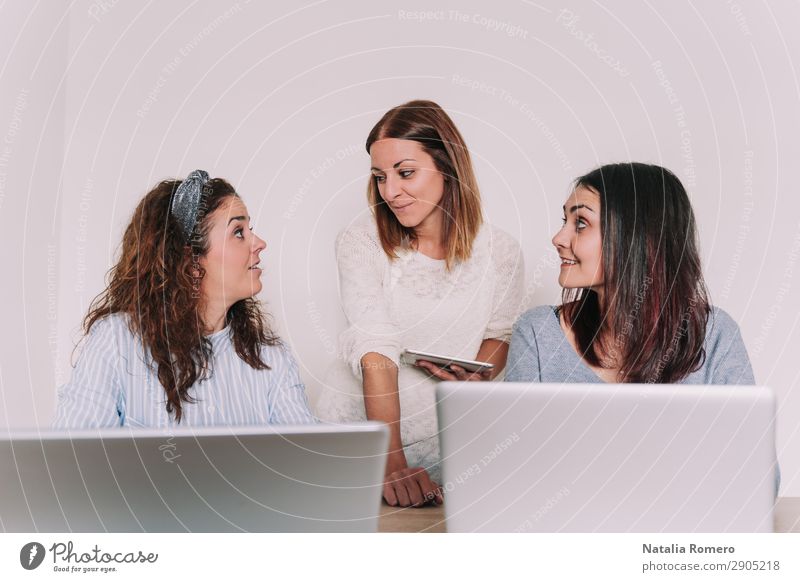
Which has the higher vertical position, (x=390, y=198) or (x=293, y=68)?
(x=293, y=68)

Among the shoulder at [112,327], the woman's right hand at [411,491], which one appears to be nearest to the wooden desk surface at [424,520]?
the woman's right hand at [411,491]

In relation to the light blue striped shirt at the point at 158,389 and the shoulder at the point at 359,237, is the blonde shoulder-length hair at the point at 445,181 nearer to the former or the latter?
the shoulder at the point at 359,237

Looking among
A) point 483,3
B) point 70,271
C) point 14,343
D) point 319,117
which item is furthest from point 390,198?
point 14,343

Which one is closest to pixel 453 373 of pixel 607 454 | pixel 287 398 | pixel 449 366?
pixel 449 366

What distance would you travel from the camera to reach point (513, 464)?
28.6 inches

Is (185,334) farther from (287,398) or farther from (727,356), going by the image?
(727,356)

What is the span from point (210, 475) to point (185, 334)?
0.55 metres

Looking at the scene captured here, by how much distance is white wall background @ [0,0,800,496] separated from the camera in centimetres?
160

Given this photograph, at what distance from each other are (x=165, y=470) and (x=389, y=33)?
1.14m

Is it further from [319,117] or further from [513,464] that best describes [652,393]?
[319,117]

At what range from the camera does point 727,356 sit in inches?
48.7

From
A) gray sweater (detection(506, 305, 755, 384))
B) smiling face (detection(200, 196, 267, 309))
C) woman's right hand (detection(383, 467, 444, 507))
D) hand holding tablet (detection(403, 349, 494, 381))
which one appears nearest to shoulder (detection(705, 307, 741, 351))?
gray sweater (detection(506, 305, 755, 384))

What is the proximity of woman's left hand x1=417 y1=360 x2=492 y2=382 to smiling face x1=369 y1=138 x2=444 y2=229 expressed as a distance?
26 centimetres

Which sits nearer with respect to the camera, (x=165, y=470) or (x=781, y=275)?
(x=165, y=470)
